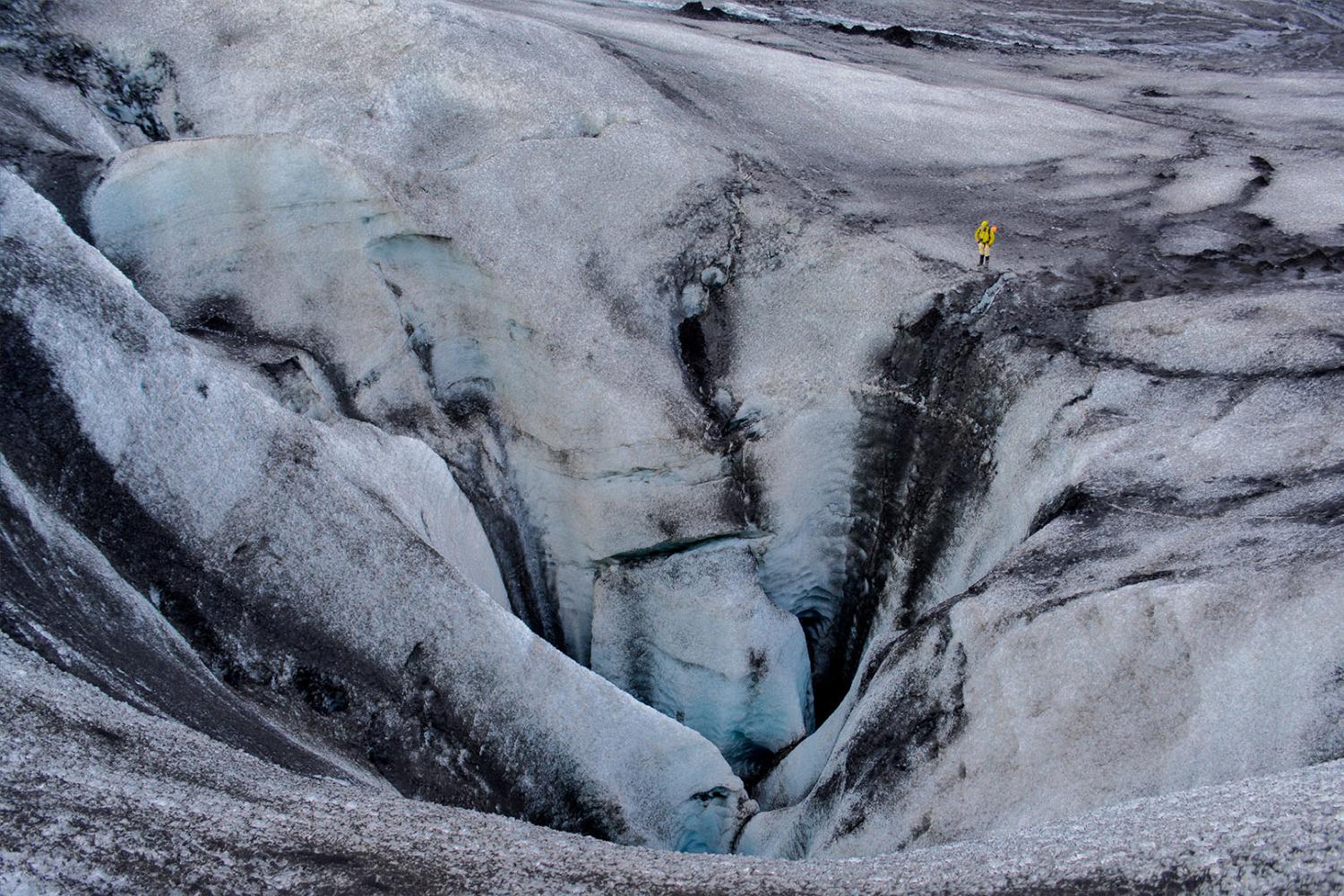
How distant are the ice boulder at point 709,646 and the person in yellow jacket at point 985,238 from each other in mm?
2389

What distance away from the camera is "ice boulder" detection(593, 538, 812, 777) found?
6.85m

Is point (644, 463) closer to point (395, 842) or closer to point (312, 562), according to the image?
point (312, 562)

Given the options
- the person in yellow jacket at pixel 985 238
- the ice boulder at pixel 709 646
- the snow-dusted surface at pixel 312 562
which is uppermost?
the person in yellow jacket at pixel 985 238

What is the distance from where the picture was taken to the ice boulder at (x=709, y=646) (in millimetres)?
6848

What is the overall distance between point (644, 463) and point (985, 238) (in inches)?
100

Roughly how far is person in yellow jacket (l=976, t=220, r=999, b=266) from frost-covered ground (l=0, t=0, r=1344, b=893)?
13cm

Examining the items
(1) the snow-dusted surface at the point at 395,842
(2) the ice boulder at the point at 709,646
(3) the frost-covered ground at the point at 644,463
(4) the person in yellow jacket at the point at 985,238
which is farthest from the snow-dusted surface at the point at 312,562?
(4) the person in yellow jacket at the point at 985,238

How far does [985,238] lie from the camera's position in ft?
21.7

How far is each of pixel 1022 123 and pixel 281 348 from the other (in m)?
5.81

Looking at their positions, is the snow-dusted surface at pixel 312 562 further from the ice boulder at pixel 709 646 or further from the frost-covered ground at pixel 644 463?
the ice boulder at pixel 709 646

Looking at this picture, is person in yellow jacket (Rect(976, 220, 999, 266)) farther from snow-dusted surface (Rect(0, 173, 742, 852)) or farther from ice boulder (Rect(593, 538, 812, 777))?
snow-dusted surface (Rect(0, 173, 742, 852))

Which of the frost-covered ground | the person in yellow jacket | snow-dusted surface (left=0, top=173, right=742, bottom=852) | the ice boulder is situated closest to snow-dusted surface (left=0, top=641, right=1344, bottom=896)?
the frost-covered ground

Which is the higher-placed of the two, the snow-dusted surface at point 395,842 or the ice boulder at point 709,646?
the snow-dusted surface at point 395,842

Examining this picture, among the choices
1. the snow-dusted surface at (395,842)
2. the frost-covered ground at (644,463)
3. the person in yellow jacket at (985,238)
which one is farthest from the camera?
the person in yellow jacket at (985,238)
